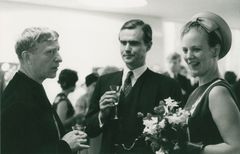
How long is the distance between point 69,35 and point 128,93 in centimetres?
75

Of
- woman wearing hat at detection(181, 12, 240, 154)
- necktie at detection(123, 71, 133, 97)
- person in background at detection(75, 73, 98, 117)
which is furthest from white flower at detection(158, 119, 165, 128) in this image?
person in background at detection(75, 73, 98, 117)

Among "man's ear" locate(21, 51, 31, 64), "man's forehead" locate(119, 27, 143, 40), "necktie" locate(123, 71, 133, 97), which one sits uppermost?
"man's forehead" locate(119, 27, 143, 40)

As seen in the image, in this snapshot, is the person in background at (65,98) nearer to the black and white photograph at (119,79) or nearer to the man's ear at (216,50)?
the black and white photograph at (119,79)

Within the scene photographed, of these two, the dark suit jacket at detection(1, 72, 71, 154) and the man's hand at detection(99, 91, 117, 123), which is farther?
the man's hand at detection(99, 91, 117, 123)

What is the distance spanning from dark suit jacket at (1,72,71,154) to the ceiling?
643mm

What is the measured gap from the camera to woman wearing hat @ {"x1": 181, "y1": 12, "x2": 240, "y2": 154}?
119cm

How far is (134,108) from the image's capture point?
1671 mm

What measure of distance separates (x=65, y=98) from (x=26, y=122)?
1088 millimetres

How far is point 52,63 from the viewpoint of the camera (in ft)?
4.87

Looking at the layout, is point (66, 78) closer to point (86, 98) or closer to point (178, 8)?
point (86, 98)

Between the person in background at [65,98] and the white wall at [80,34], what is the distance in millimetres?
43

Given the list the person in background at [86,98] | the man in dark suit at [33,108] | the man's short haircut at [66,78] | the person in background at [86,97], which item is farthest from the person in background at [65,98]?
the man in dark suit at [33,108]

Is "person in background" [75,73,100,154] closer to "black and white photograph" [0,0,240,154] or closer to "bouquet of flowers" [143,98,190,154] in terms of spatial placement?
"black and white photograph" [0,0,240,154]

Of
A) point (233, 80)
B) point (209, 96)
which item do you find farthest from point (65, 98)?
point (209, 96)
